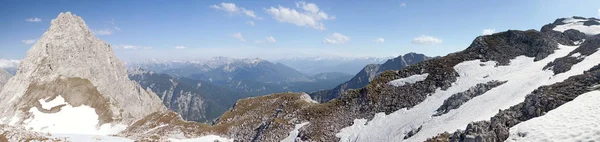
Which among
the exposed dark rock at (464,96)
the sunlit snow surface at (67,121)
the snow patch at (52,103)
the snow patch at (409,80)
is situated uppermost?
the snow patch at (409,80)

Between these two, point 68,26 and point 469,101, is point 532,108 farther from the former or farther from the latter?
point 68,26

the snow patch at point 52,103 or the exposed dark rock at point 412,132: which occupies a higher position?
the exposed dark rock at point 412,132

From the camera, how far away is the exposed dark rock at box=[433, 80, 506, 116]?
116 ft

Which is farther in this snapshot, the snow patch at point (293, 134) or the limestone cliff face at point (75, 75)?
the limestone cliff face at point (75, 75)

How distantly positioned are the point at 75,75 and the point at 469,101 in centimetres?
15866

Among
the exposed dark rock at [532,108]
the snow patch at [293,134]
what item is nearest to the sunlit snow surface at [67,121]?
the snow patch at [293,134]

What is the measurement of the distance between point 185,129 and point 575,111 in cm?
6544

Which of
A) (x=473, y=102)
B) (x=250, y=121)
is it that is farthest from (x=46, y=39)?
(x=473, y=102)

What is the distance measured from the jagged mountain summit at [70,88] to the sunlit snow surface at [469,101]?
8769cm

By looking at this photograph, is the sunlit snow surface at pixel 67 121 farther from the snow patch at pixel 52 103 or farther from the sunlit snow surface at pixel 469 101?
the sunlit snow surface at pixel 469 101

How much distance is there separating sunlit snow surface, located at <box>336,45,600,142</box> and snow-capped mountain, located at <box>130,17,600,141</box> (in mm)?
118

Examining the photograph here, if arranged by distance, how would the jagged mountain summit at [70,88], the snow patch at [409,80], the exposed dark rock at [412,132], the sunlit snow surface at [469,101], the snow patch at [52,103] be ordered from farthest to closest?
the snow patch at [52,103], the jagged mountain summit at [70,88], the snow patch at [409,80], the exposed dark rock at [412,132], the sunlit snow surface at [469,101]

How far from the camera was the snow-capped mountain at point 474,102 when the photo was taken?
1908cm

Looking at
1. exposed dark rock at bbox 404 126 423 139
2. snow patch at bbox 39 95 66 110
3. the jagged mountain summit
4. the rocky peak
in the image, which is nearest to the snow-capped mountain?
exposed dark rock at bbox 404 126 423 139
